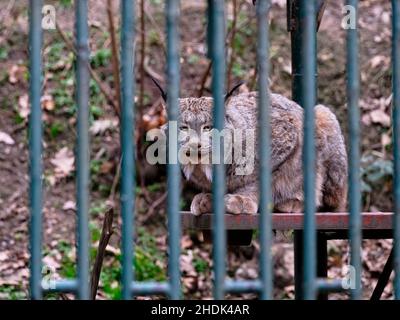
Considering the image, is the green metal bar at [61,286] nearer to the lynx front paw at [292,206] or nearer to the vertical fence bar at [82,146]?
the vertical fence bar at [82,146]

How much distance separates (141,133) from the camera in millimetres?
7715

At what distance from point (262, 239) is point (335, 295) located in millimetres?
5241

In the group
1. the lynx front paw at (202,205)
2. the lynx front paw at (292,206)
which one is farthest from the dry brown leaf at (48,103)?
the lynx front paw at (202,205)

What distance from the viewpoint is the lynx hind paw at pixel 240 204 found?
3.87m

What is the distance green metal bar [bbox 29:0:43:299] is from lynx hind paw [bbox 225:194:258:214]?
62.6 inches

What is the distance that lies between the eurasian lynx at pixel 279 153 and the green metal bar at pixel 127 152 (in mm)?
1704

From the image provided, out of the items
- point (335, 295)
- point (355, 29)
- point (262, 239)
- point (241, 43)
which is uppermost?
point (241, 43)

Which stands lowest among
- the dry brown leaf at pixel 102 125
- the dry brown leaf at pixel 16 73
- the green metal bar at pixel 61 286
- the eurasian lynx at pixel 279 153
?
the green metal bar at pixel 61 286

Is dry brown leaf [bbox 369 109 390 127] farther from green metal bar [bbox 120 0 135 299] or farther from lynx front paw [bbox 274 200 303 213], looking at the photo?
green metal bar [bbox 120 0 135 299]

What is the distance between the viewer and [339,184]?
4.70m

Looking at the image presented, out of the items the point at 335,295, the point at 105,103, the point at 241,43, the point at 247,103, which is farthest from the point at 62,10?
the point at 247,103

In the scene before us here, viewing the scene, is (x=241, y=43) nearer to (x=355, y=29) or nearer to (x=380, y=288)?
(x=380, y=288)

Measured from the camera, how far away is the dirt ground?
7.32 m

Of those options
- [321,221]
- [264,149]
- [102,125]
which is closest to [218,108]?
[264,149]
